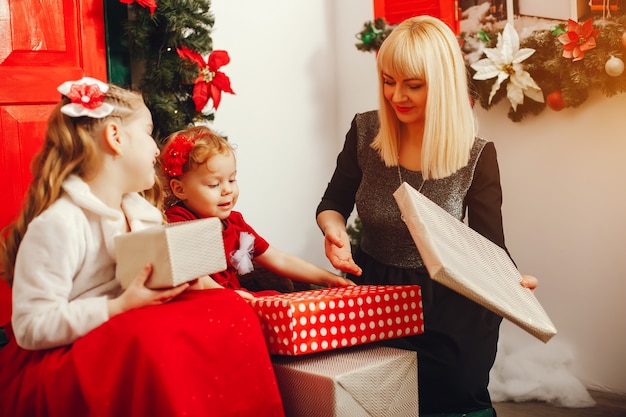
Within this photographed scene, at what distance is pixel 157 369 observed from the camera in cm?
143

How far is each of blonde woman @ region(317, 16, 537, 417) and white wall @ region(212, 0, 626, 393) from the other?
68 centimetres

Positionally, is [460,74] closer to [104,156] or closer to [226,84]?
[226,84]

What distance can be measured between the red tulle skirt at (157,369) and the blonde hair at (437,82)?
2.62 ft

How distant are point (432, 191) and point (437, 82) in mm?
317

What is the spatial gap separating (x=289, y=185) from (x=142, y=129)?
1527 millimetres

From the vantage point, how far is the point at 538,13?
2.68 m

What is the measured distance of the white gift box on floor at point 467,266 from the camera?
5.07 feet

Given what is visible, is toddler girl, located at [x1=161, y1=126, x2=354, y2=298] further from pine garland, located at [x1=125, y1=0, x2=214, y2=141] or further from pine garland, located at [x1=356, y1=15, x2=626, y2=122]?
pine garland, located at [x1=356, y1=15, x2=626, y2=122]

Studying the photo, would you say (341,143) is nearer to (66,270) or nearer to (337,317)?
(337,317)

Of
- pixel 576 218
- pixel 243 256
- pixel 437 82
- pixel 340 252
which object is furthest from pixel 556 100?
pixel 243 256

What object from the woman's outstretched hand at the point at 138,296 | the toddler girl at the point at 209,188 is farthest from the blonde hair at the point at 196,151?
the woman's outstretched hand at the point at 138,296

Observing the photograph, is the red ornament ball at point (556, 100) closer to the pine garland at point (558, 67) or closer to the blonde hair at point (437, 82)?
the pine garland at point (558, 67)

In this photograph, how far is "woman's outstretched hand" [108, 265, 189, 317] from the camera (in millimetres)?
1527

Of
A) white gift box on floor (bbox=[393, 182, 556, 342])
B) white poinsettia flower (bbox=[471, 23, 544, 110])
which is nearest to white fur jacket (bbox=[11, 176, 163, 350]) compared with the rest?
white gift box on floor (bbox=[393, 182, 556, 342])
